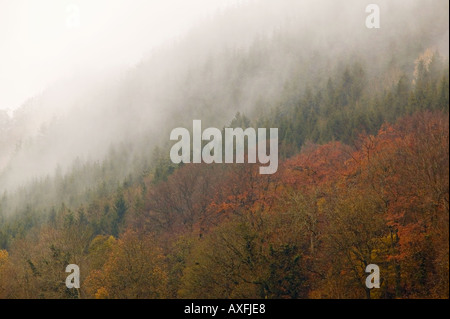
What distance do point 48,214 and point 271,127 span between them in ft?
273

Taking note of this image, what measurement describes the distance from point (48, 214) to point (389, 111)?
115075 mm

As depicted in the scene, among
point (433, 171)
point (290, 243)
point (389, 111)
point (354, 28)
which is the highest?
point (354, 28)

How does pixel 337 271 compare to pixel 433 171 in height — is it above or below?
below

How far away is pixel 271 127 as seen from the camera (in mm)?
113688

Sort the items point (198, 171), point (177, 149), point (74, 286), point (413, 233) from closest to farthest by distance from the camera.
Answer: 1. point (413, 233)
2. point (74, 286)
3. point (198, 171)
4. point (177, 149)

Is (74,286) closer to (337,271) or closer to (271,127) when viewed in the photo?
(337,271)

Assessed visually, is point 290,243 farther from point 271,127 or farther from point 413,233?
point 271,127

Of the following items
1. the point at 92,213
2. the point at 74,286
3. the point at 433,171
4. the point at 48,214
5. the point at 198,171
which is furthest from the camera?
the point at 48,214

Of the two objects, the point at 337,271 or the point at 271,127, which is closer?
the point at 337,271
